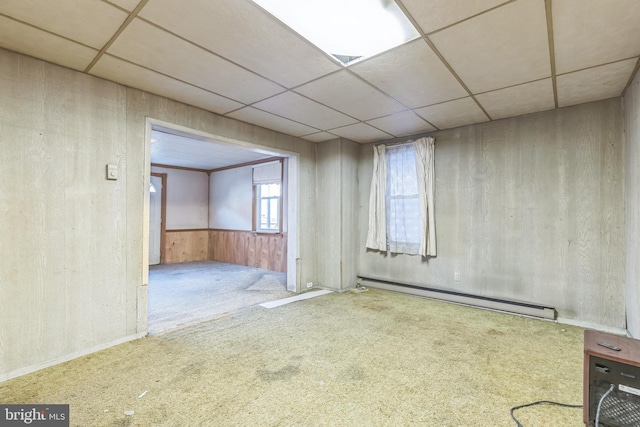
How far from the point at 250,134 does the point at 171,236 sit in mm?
4735

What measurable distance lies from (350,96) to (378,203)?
208 cm

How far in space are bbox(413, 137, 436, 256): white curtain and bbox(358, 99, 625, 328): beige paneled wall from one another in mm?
101

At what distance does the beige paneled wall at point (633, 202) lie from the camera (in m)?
2.40

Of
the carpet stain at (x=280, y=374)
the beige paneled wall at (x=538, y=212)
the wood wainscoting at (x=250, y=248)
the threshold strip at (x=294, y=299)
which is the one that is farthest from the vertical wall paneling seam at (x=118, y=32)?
the wood wainscoting at (x=250, y=248)

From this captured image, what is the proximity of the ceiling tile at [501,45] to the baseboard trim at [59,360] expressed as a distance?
3455mm

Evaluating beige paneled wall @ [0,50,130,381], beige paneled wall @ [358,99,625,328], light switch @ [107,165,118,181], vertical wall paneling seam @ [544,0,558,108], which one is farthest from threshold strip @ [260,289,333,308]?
vertical wall paneling seam @ [544,0,558,108]

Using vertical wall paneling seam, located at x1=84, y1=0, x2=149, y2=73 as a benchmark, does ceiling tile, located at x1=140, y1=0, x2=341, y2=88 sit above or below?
below

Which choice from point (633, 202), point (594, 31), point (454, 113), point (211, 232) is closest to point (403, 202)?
point (454, 113)

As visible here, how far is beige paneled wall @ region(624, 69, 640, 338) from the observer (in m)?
2.40

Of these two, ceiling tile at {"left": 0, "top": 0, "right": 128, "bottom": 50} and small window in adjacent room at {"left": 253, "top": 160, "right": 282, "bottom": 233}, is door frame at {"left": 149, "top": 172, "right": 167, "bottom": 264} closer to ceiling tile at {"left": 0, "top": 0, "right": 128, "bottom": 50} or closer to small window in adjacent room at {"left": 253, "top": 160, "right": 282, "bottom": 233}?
small window in adjacent room at {"left": 253, "top": 160, "right": 282, "bottom": 233}

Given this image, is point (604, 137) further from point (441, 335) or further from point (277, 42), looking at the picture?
point (277, 42)

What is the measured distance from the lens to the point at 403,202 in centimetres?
Answer: 443

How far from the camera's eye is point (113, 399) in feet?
6.15

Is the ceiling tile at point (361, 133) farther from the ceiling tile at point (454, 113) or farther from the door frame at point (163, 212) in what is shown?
the door frame at point (163, 212)
